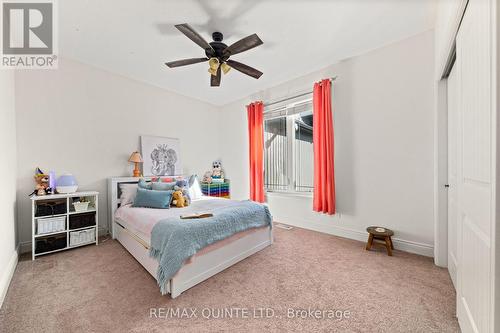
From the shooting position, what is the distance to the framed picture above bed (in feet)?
11.9

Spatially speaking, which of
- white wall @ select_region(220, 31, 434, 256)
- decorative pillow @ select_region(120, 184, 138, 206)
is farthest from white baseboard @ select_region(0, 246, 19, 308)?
white wall @ select_region(220, 31, 434, 256)

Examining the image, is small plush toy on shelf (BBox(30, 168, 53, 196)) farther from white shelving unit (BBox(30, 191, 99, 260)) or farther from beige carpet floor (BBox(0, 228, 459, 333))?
beige carpet floor (BBox(0, 228, 459, 333))

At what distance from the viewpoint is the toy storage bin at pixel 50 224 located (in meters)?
2.39

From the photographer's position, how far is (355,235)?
2.91 m

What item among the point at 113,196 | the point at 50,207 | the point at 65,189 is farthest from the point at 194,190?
the point at 50,207

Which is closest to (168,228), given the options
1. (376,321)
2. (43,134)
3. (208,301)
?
(208,301)

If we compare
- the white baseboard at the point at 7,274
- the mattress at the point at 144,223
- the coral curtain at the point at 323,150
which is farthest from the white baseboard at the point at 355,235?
the white baseboard at the point at 7,274

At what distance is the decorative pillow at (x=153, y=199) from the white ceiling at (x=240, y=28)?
191 cm

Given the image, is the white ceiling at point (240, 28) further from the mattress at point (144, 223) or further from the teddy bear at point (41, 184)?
the mattress at point (144, 223)

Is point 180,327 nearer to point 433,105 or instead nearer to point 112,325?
point 112,325

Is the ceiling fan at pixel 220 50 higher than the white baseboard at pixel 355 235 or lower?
higher

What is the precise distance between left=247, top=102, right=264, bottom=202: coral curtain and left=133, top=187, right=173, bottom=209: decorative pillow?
1.74 metres

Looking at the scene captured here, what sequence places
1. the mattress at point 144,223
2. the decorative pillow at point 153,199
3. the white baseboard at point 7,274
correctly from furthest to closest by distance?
the decorative pillow at point 153,199, the mattress at point 144,223, the white baseboard at point 7,274

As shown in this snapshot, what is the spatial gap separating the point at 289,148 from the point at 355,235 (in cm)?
181
